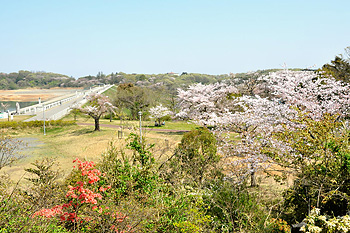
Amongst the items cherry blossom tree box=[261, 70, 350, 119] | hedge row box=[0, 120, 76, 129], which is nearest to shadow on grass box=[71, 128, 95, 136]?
hedge row box=[0, 120, 76, 129]

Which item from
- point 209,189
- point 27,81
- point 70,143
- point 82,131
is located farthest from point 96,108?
point 27,81

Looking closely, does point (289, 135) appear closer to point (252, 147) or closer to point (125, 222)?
point (252, 147)

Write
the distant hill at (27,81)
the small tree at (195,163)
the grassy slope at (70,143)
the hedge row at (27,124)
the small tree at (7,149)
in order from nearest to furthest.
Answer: the small tree at (195,163)
the small tree at (7,149)
the grassy slope at (70,143)
the hedge row at (27,124)
the distant hill at (27,81)

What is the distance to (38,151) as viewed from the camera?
2241 centimetres

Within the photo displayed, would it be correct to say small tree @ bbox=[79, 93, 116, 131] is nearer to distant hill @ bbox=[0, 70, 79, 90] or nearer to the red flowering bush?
the red flowering bush

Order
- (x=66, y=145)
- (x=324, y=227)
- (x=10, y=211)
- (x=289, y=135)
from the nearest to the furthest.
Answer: (x=10, y=211) < (x=324, y=227) < (x=289, y=135) < (x=66, y=145)

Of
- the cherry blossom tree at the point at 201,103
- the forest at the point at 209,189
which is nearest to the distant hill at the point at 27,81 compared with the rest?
the cherry blossom tree at the point at 201,103

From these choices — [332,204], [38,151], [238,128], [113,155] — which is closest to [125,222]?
[113,155]

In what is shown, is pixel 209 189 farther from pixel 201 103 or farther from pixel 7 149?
pixel 201 103

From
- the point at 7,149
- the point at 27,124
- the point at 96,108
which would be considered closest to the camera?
the point at 7,149

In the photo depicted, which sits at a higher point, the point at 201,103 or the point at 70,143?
the point at 201,103

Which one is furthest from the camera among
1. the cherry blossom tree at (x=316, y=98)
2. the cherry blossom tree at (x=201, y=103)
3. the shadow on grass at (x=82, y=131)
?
the shadow on grass at (x=82, y=131)

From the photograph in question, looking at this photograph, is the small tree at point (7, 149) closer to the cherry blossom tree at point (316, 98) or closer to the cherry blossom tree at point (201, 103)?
the cherry blossom tree at point (316, 98)

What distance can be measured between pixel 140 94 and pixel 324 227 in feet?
123
